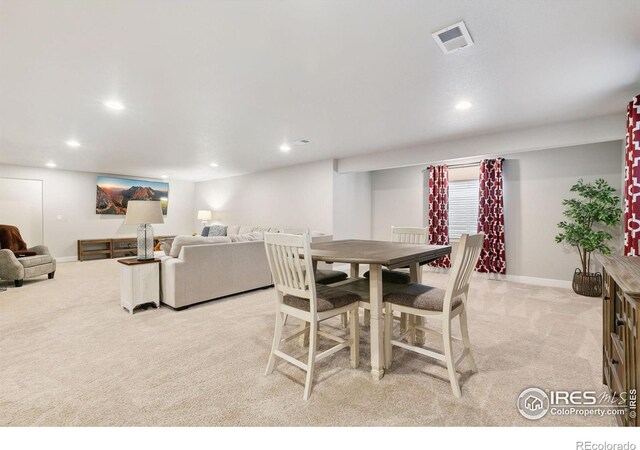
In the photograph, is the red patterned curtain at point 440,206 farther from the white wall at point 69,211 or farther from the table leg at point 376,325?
the white wall at point 69,211

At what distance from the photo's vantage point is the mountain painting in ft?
25.1

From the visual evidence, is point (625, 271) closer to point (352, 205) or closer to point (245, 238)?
point (245, 238)

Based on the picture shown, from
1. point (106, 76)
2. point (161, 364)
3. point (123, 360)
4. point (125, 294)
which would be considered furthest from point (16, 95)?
point (161, 364)

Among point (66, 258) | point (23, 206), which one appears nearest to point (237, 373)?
point (66, 258)

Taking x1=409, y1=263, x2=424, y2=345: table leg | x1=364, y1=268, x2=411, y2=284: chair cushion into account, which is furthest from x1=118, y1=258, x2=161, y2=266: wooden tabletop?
x1=409, y1=263, x2=424, y2=345: table leg

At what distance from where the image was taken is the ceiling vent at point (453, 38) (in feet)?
6.09

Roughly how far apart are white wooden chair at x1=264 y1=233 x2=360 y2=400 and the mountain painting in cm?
715

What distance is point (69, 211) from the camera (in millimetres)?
7242

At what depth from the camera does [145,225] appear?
3584mm

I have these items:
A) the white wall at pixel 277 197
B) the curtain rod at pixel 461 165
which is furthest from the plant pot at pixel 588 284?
the white wall at pixel 277 197

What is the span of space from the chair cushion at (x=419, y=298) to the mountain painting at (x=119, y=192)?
24.9ft

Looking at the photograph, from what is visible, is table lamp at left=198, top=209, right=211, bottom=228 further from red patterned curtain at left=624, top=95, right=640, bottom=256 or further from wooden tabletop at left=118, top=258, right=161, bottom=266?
red patterned curtain at left=624, top=95, right=640, bottom=256

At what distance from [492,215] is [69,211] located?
9260 mm

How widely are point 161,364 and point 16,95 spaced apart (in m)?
2.91
